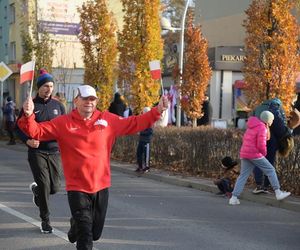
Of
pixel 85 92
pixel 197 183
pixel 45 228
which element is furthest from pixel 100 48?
pixel 85 92

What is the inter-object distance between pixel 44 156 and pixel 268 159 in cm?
441

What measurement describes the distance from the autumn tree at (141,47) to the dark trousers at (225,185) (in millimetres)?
6617

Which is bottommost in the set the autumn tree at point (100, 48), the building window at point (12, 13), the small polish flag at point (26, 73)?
the small polish flag at point (26, 73)

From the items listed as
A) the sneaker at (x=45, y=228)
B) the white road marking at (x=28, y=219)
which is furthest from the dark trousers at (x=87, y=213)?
the sneaker at (x=45, y=228)

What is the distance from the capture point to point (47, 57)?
22.8m

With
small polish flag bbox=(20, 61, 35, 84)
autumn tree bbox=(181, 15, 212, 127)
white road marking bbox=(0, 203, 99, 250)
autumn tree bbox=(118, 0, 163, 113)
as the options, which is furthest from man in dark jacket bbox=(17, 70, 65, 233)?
autumn tree bbox=(181, 15, 212, 127)

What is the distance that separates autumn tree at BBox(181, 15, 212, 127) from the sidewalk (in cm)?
352

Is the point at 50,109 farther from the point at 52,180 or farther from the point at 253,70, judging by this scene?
the point at 253,70

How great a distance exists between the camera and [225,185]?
9.93 m

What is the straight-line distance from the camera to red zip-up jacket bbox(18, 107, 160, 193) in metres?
4.93

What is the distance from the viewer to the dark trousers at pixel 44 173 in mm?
6562

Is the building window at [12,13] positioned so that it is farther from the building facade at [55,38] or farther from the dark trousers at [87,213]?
the dark trousers at [87,213]

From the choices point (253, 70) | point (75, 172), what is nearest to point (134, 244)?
point (75, 172)

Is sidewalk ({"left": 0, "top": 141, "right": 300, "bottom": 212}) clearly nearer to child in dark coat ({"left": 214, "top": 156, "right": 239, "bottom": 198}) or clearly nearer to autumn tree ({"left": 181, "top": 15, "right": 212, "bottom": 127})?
child in dark coat ({"left": 214, "top": 156, "right": 239, "bottom": 198})
